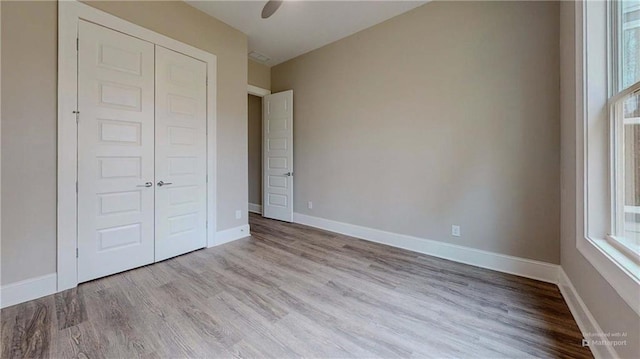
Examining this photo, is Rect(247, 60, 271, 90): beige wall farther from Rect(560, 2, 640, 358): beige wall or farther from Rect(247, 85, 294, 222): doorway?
Rect(560, 2, 640, 358): beige wall

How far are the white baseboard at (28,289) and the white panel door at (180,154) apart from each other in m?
0.83

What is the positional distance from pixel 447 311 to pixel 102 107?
3537 millimetres

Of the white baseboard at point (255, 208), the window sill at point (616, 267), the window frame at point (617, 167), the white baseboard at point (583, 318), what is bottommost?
the white baseboard at point (583, 318)

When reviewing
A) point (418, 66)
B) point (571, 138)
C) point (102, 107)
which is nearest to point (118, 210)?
point (102, 107)

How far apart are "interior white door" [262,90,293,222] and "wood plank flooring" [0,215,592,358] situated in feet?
6.48

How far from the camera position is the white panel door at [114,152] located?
2240 millimetres

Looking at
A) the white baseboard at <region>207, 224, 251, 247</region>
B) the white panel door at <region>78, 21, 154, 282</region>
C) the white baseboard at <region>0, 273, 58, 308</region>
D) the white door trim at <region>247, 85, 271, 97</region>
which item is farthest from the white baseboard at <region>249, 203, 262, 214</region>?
the white baseboard at <region>0, 273, 58, 308</region>

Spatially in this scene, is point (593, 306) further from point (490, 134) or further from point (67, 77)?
point (67, 77)

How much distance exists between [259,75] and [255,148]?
155cm

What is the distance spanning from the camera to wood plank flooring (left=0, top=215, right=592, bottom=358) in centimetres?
150

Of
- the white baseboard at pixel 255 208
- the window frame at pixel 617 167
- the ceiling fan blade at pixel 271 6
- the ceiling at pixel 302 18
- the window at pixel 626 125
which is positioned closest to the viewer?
the window at pixel 626 125

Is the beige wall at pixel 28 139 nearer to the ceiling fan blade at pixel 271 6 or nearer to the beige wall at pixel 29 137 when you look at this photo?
the beige wall at pixel 29 137

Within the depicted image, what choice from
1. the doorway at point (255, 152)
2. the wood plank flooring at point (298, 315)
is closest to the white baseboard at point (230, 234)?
the wood plank flooring at point (298, 315)

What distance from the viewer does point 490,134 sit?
2.58 metres
